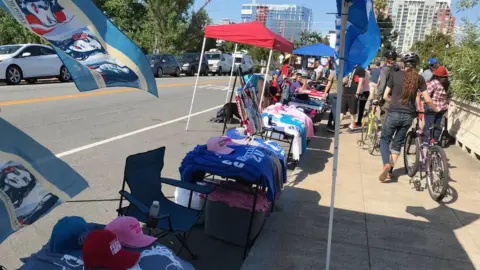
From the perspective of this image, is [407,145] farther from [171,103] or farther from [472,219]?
[171,103]

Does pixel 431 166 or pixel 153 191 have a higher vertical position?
pixel 153 191

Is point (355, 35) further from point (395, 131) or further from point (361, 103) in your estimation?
point (361, 103)

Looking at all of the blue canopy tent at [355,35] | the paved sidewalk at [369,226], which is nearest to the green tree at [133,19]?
the paved sidewalk at [369,226]

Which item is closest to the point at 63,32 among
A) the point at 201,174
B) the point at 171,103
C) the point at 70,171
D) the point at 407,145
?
the point at 70,171

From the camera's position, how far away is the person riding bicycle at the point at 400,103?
6172mm

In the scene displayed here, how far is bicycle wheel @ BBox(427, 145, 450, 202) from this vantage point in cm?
573

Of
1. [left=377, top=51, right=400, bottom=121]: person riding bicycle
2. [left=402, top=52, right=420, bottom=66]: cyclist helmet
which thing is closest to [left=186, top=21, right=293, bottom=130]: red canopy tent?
[left=377, top=51, right=400, bottom=121]: person riding bicycle

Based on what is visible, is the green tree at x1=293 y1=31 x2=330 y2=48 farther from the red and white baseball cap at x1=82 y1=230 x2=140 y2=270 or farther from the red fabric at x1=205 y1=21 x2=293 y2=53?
the red and white baseball cap at x1=82 y1=230 x2=140 y2=270

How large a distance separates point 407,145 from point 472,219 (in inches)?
85.3

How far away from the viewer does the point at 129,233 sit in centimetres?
249

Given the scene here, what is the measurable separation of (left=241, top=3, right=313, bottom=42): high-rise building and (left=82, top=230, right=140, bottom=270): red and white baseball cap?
6478 centimetres

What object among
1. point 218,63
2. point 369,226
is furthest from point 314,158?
point 218,63

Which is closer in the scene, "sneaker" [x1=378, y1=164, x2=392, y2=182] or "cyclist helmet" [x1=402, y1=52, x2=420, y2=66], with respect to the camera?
"cyclist helmet" [x1=402, y1=52, x2=420, y2=66]

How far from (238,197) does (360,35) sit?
6.34ft
